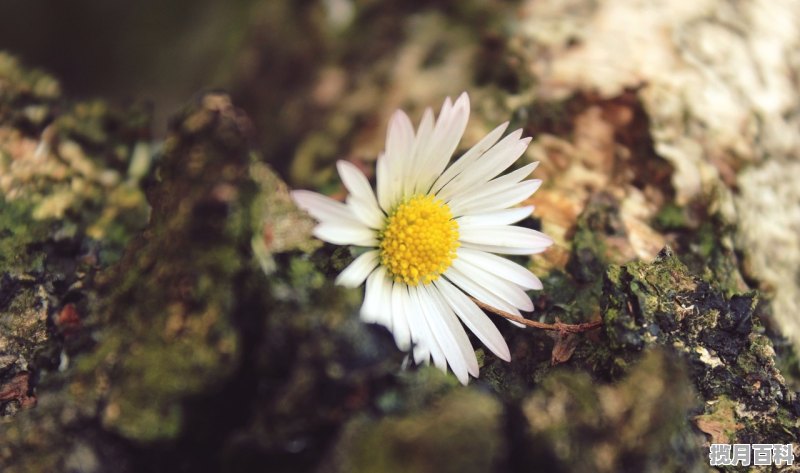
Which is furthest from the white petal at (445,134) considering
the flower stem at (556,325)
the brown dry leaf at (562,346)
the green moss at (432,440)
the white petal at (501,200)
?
the green moss at (432,440)

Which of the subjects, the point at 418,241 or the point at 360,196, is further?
the point at 418,241

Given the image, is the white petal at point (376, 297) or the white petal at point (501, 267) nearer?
the white petal at point (376, 297)

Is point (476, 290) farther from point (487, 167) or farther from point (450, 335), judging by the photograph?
point (487, 167)

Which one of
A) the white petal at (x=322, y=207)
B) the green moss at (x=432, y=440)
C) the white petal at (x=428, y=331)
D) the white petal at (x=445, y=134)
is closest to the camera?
the green moss at (x=432, y=440)

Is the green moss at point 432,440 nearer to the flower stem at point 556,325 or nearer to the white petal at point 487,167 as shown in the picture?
the flower stem at point 556,325

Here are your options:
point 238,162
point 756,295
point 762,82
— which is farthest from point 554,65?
point 238,162

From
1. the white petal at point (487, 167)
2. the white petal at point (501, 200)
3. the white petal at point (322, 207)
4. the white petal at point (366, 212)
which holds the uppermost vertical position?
the white petal at point (487, 167)

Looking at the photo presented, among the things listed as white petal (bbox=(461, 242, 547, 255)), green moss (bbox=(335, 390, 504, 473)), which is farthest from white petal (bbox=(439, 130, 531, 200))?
green moss (bbox=(335, 390, 504, 473))

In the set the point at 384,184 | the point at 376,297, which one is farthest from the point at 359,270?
the point at 384,184
